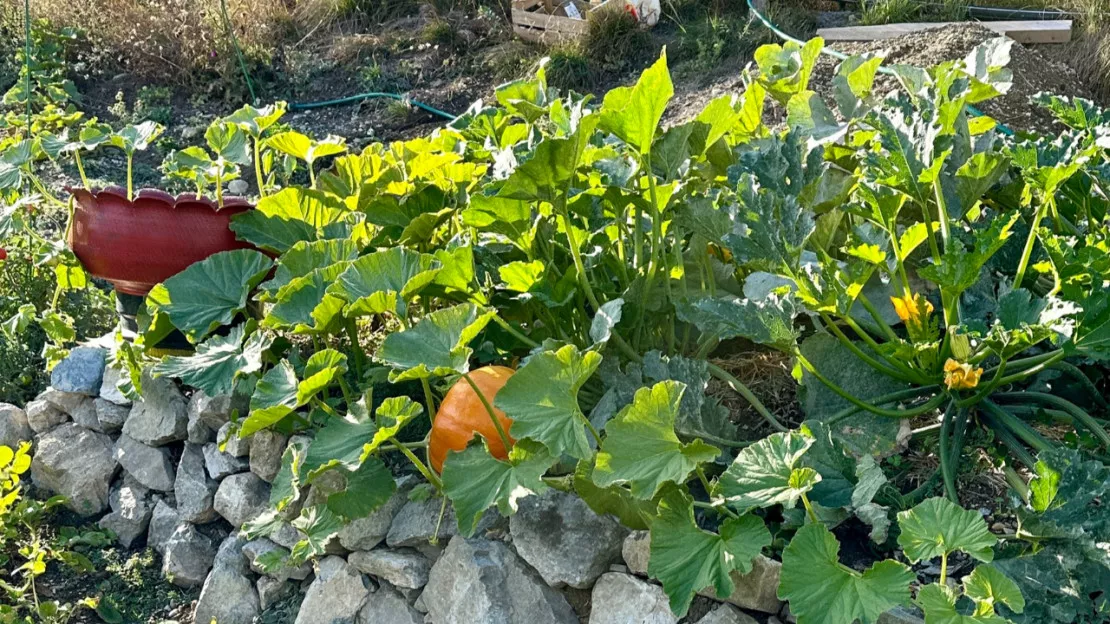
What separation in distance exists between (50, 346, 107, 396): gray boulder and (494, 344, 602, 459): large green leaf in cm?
155

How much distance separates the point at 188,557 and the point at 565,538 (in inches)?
39.2

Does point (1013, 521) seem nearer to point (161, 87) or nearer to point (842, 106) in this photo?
point (842, 106)

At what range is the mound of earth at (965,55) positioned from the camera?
148 inches

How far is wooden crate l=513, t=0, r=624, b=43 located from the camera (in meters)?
5.62

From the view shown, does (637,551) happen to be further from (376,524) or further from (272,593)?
(272,593)

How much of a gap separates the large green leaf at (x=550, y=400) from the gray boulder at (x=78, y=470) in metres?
1.50

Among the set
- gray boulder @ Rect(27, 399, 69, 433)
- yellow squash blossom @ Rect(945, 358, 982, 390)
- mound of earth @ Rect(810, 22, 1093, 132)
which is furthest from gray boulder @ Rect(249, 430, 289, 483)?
mound of earth @ Rect(810, 22, 1093, 132)

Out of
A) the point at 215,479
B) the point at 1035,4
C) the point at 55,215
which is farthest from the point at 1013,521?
the point at 1035,4

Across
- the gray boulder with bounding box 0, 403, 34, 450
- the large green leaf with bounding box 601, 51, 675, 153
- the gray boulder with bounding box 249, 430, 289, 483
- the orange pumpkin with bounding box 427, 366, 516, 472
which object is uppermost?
the large green leaf with bounding box 601, 51, 675, 153

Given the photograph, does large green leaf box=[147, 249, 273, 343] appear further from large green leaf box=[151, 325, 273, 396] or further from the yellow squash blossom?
the yellow squash blossom

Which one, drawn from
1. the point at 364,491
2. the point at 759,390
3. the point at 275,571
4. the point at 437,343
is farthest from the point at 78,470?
the point at 759,390

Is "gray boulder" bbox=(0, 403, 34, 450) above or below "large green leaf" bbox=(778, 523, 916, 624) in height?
below

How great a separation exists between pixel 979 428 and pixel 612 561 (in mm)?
632

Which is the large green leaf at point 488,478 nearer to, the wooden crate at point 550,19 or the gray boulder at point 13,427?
the gray boulder at point 13,427
